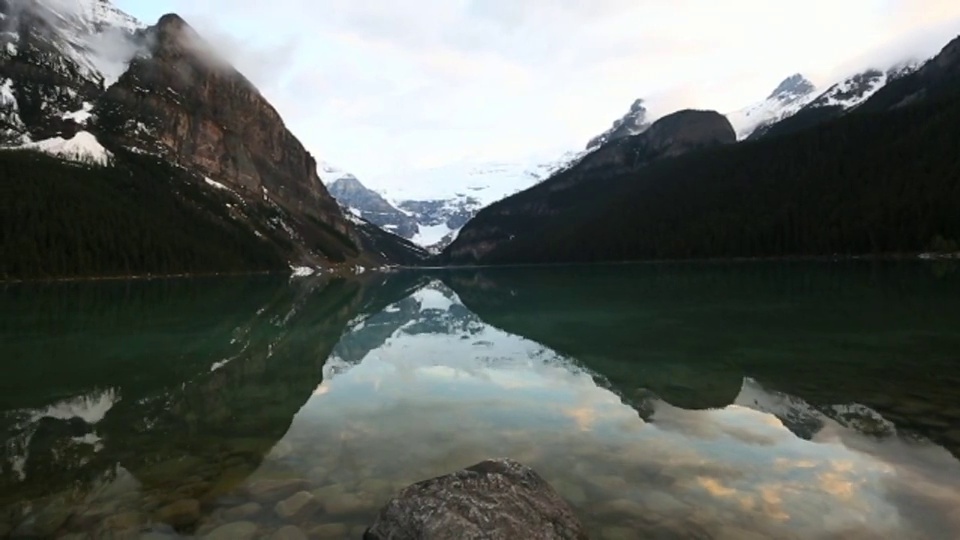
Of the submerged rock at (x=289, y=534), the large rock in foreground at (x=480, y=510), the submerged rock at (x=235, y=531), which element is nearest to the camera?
the large rock in foreground at (x=480, y=510)

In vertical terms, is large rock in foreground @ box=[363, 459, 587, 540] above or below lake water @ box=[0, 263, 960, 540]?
above

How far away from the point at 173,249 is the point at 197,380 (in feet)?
538

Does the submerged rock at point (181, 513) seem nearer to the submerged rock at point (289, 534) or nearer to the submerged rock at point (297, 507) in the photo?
the submerged rock at point (297, 507)

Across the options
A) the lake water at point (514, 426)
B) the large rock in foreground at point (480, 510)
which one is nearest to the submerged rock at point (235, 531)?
the lake water at point (514, 426)

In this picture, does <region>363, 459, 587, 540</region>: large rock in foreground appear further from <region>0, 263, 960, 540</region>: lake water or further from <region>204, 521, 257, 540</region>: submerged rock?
<region>204, 521, 257, 540</region>: submerged rock

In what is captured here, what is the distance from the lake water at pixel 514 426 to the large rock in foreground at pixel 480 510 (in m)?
1.25

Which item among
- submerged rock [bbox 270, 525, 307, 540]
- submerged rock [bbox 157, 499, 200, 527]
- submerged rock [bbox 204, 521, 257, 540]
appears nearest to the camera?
submerged rock [bbox 270, 525, 307, 540]

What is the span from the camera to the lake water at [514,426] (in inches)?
384

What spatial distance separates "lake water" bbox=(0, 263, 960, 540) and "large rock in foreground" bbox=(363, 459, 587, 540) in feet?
4.09

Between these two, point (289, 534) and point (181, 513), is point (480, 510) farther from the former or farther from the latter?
point (181, 513)

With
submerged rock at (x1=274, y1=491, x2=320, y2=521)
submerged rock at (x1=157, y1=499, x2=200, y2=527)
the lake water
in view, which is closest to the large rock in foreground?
the lake water

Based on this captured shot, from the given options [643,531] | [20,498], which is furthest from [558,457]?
[20,498]

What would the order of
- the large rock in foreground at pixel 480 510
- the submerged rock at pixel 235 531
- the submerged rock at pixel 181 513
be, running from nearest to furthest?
the large rock in foreground at pixel 480 510 → the submerged rock at pixel 235 531 → the submerged rock at pixel 181 513

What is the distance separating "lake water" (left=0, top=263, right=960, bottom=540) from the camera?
9.76 m
